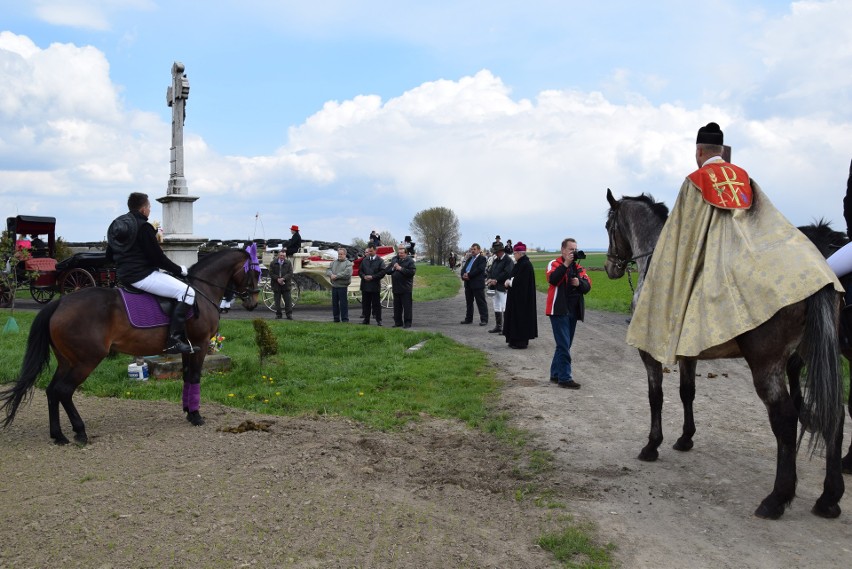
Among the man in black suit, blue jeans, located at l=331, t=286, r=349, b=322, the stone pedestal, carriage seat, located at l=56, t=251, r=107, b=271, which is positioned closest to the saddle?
the stone pedestal

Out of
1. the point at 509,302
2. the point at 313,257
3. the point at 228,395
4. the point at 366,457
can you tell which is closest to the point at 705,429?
the point at 366,457

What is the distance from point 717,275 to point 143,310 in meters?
5.34

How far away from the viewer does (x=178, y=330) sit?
276 inches

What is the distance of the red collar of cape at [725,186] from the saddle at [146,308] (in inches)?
201

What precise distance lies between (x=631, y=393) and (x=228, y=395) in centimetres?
521

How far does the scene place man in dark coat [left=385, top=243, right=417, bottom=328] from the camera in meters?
16.5

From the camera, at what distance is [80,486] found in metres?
5.04

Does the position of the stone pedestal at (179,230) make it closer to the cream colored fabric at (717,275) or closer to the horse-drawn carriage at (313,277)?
the cream colored fabric at (717,275)

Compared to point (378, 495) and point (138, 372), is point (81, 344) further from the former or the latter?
point (378, 495)

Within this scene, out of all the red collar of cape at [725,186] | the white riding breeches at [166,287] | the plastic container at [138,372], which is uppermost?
the red collar of cape at [725,186]

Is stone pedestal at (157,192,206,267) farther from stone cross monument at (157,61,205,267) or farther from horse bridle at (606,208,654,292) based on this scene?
horse bridle at (606,208,654,292)

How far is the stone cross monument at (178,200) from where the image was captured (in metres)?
9.99

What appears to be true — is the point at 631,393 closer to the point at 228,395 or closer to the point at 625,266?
the point at 625,266

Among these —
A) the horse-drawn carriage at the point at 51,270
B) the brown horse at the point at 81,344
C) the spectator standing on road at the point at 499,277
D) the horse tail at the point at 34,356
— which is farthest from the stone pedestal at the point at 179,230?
the horse-drawn carriage at the point at 51,270
